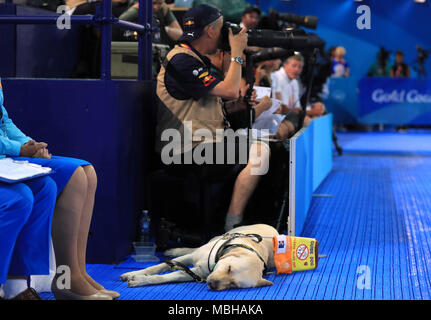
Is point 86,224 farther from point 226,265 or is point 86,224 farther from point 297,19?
point 297,19

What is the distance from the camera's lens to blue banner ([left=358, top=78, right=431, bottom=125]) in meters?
14.2

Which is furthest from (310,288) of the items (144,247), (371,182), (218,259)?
(371,182)

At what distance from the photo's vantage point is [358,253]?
4285mm

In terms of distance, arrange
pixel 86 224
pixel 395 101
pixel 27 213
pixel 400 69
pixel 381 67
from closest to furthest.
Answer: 1. pixel 27 213
2. pixel 86 224
3. pixel 395 101
4. pixel 400 69
5. pixel 381 67

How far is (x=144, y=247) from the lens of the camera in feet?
13.3

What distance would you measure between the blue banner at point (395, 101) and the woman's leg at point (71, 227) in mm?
12055

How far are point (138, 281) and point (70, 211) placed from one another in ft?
2.08

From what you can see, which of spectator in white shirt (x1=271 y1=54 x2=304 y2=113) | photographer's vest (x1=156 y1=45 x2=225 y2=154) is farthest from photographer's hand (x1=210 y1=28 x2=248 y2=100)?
spectator in white shirt (x1=271 y1=54 x2=304 y2=113)

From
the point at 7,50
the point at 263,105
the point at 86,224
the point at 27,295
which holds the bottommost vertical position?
the point at 27,295

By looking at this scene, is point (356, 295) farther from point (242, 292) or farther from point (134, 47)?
point (134, 47)

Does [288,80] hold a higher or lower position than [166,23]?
lower

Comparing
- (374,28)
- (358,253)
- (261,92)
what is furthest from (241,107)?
(374,28)

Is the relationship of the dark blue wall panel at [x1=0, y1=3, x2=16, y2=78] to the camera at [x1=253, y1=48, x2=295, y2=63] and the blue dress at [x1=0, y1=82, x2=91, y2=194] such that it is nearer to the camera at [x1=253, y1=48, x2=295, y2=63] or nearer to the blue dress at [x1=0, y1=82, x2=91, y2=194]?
the blue dress at [x1=0, y1=82, x2=91, y2=194]

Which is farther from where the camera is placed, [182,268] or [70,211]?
[182,268]
